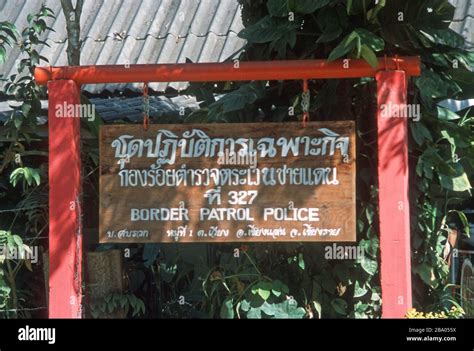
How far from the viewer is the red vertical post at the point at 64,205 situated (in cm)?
540

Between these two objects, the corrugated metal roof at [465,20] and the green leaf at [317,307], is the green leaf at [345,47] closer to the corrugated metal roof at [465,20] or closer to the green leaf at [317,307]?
the green leaf at [317,307]

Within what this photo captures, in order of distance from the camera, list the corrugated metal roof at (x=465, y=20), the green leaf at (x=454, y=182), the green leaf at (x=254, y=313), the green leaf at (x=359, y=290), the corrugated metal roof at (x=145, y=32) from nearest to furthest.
Answer: the green leaf at (x=254, y=313) → the green leaf at (x=454, y=182) → the green leaf at (x=359, y=290) → the corrugated metal roof at (x=465, y=20) → the corrugated metal roof at (x=145, y=32)

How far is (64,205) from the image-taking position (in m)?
5.42

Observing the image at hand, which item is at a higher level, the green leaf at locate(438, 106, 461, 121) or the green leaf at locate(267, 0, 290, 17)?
the green leaf at locate(267, 0, 290, 17)

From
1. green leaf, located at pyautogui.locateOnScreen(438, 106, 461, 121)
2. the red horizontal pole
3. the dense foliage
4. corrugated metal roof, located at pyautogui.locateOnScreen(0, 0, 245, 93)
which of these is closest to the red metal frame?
the red horizontal pole

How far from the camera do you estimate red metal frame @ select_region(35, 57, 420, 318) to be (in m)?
5.23

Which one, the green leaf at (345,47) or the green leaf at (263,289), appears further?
the green leaf at (263,289)

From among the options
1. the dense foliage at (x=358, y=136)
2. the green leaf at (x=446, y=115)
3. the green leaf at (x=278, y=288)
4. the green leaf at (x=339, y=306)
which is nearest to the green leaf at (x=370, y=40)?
the dense foliage at (x=358, y=136)

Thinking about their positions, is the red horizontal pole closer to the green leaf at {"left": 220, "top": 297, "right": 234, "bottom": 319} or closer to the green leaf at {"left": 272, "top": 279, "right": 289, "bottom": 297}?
the green leaf at {"left": 272, "top": 279, "right": 289, "bottom": 297}

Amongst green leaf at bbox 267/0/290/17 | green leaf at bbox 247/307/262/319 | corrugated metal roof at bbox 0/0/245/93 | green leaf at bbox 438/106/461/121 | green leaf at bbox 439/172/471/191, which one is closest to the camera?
green leaf at bbox 247/307/262/319

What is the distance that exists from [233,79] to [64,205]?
1376 mm

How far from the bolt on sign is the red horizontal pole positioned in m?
0.32

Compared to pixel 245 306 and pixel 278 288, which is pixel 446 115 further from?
pixel 245 306

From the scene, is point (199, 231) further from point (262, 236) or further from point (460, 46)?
point (460, 46)
